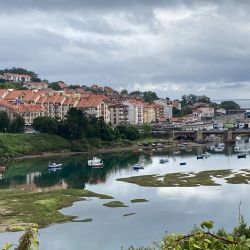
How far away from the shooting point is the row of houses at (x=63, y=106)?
3192 inches

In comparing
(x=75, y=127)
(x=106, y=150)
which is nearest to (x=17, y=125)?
(x=75, y=127)

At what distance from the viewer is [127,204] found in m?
34.4

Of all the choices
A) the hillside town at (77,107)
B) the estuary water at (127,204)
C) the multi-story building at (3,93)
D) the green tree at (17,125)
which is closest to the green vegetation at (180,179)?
the estuary water at (127,204)

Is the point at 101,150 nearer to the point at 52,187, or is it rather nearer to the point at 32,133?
the point at 32,133

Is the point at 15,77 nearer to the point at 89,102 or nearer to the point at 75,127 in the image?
the point at 89,102

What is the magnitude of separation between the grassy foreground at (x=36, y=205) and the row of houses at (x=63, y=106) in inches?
1599

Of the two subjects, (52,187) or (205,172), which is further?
(205,172)

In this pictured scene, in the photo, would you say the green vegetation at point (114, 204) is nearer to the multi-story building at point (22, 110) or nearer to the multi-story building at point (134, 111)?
the multi-story building at point (22, 110)

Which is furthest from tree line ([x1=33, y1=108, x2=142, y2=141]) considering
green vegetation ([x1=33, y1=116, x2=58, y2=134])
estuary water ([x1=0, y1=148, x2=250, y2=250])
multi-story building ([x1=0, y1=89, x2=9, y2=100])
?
multi-story building ([x1=0, y1=89, x2=9, y2=100])

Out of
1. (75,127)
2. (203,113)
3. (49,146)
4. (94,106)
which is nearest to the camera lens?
(49,146)

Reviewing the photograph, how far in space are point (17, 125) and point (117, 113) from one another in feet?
94.9

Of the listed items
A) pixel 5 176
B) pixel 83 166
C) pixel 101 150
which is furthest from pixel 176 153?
pixel 5 176

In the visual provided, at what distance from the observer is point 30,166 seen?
58.4m

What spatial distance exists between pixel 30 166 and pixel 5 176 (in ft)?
26.7
